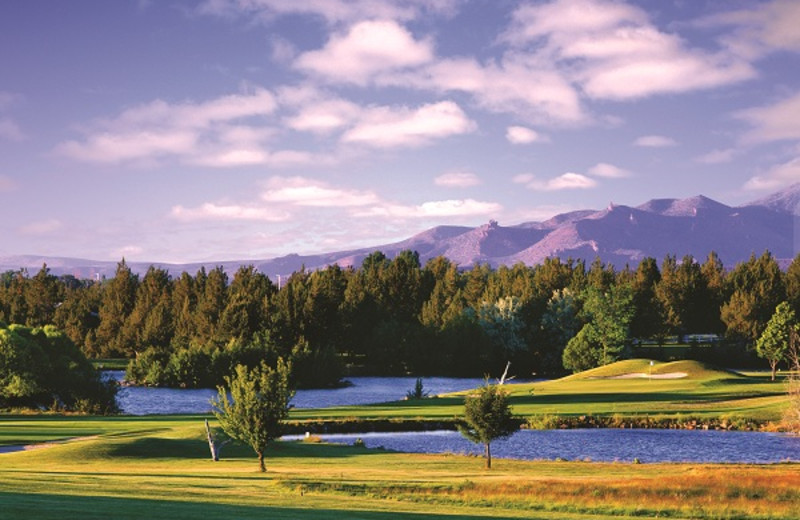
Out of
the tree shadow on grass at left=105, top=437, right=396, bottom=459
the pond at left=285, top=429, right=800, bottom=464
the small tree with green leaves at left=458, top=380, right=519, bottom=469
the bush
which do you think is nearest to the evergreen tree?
the bush

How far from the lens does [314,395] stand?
9881 centimetres

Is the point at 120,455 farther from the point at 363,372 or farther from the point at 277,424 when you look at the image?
the point at 363,372

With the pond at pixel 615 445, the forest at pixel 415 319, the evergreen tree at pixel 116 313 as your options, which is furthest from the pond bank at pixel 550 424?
the evergreen tree at pixel 116 313

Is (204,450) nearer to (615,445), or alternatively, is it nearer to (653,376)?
(615,445)

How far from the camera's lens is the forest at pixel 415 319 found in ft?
365

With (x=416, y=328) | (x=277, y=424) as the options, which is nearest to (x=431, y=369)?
(x=416, y=328)

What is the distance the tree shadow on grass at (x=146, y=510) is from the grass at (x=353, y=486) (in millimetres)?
41

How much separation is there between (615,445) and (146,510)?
121 feet

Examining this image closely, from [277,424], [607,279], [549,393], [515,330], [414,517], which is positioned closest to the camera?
[414,517]

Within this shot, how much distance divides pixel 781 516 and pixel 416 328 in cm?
10143

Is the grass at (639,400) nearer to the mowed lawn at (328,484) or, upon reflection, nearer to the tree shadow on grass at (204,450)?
the tree shadow on grass at (204,450)

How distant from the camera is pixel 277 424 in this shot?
136ft

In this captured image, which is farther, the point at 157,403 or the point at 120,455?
the point at 157,403

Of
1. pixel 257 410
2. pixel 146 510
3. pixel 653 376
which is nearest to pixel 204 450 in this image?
pixel 257 410
